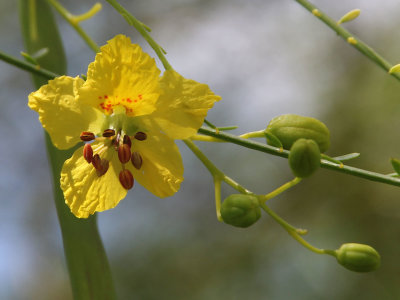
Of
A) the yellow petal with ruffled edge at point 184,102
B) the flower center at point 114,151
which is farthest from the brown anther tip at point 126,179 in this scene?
the yellow petal with ruffled edge at point 184,102

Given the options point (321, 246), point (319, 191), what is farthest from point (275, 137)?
point (319, 191)

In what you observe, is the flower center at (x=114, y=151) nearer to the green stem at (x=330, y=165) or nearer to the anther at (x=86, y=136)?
the anther at (x=86, y=136)

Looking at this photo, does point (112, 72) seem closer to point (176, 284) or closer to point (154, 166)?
point (154, 166)

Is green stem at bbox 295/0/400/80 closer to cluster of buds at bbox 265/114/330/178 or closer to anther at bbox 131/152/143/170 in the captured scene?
cluster of buds at bbox 265/114/330/178

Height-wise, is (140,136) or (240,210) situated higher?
(140,136)

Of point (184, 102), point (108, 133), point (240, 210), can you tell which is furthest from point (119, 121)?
point (240, 210)

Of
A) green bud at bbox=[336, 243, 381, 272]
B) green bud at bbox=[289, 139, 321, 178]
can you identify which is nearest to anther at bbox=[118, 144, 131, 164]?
green bud at bbox=[289, 139, 321, 178]

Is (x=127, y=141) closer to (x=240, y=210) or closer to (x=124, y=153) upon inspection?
(x=124, y=153)
